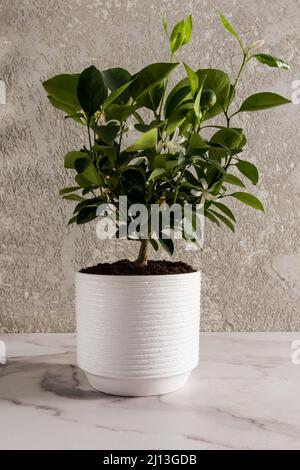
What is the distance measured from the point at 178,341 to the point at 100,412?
139 mm

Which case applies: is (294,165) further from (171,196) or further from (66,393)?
(66,393)

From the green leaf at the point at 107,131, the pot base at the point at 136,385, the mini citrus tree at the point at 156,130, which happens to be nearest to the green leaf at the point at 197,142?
the mini citrus tree at the point at 156,130

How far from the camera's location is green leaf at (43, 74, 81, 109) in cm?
58

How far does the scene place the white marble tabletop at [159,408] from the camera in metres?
0.53

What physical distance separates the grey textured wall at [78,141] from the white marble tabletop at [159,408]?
0.16m

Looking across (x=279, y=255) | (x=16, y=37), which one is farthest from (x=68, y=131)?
(x=279, y=255)

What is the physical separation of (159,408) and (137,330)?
0.11 m

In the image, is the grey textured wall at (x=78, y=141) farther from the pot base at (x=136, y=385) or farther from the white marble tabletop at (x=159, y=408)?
the pot base at (x=136, y=385)

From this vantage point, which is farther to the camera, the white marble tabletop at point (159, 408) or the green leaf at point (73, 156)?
the green leaf at point (73, 156)

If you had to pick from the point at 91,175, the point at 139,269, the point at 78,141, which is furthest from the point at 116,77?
the point at 78,141

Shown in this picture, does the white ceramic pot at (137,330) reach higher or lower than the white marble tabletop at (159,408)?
higher

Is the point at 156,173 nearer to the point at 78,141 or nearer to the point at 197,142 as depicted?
the point at 197,142

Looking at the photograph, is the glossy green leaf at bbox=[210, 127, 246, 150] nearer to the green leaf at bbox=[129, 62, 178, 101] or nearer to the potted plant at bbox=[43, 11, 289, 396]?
the potted plant at bbox=[43, 11, 289, 396]

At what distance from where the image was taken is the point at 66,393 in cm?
67
